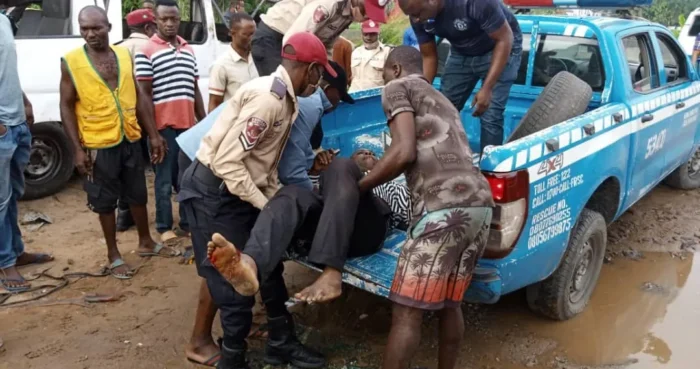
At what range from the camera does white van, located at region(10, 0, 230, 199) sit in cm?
543

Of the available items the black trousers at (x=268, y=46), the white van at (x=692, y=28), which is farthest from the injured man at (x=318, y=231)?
the white van at (x=692, y=28)

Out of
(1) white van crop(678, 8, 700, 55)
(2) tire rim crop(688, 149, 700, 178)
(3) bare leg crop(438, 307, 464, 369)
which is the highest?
(1) white van crop(678, 8, 700, 55)

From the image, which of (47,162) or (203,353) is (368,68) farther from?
(203,353)

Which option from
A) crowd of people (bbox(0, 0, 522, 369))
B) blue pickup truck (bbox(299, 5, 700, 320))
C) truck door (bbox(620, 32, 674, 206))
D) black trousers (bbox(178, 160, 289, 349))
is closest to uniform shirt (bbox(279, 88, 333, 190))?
crowd of people (bbox(0, 0, 522, 369))

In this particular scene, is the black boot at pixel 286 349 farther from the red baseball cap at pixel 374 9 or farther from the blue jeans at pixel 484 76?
the red baseball cap at pixel 374 9

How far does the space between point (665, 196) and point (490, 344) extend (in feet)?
11.6

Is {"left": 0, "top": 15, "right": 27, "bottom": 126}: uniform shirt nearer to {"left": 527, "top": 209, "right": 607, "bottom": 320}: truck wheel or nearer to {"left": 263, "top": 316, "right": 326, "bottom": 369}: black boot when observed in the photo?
{"left": 263, "top": 316, "right": 326, "bottom": 369}: black boot

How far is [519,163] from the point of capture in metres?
2.89

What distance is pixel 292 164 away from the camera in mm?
3064

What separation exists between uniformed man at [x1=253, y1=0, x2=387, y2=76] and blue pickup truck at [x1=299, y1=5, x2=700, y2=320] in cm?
58

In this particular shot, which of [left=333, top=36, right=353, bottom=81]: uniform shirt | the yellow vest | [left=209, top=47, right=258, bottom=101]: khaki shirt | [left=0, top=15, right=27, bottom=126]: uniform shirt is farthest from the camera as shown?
[left=333, top=36, right=353, bottom=81]: uniform shirt

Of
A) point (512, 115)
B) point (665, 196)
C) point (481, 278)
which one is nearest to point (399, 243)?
point (481, 278)

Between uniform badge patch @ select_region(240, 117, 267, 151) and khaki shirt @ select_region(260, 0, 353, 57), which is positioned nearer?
uniform badge patch @ select_region(240, 117, 267, 151)

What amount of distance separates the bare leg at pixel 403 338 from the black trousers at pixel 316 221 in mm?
368
